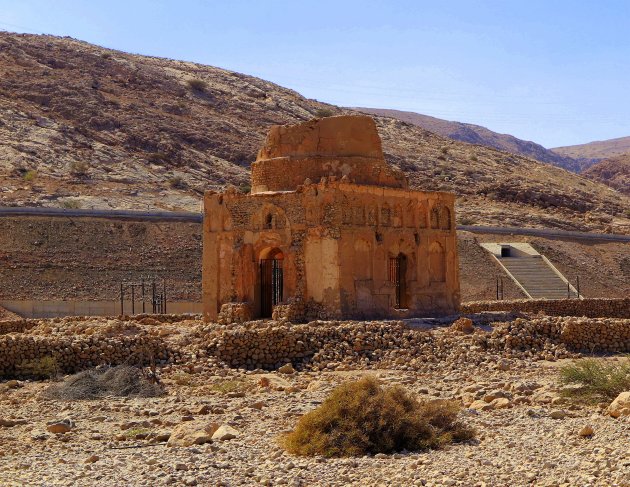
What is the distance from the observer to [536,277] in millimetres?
48781

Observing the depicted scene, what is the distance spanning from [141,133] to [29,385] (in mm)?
55564

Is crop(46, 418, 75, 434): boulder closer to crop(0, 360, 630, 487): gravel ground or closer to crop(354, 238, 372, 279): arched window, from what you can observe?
crop(0, 360, 630, 487): gravel ground

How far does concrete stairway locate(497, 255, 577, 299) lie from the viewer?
1804 inches

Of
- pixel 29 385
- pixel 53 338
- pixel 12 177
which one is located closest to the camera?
pixel 29 385

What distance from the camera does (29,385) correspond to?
17.6 metres

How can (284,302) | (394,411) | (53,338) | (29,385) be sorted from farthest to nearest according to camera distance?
(284,302)
(53,338)
(29,385)
(394,411)

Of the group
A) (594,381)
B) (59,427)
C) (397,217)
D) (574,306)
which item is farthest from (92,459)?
(574,306)

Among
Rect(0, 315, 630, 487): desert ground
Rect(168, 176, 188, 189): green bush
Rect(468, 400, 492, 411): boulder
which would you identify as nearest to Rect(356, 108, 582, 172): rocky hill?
Rect(168, 176, 188, 189): green bush

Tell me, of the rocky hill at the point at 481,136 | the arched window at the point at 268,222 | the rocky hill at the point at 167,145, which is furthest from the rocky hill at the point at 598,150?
the arched window at the point at 268,222

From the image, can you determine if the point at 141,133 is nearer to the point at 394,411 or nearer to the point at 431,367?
the point at 431,367

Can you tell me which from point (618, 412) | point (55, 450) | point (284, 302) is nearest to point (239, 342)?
point (284, 302)

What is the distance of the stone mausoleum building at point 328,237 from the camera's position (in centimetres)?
2238

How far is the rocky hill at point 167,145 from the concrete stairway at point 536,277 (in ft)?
42.3

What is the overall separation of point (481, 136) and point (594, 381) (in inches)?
6537
